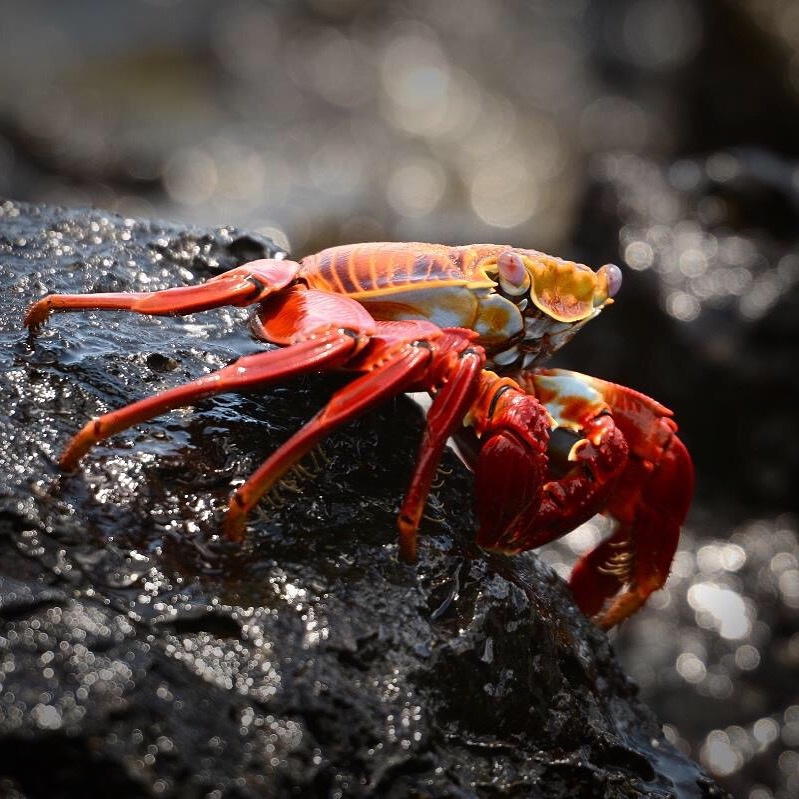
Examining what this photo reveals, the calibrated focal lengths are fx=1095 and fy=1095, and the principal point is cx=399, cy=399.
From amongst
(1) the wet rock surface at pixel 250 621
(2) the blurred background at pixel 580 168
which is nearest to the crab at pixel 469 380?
(1) the wet rock surface at pixel 250 621

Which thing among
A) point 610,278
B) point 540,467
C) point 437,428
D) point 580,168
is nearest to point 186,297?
point 437,428

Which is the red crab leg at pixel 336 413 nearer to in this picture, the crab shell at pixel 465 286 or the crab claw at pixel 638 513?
the crab shell at pixel 465 286

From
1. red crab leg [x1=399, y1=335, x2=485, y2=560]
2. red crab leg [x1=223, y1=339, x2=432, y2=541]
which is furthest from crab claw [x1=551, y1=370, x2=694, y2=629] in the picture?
red crab leg [x1=223, y1=339, x2=432, y2=541]

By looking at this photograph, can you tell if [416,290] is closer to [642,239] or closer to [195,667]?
[195,667]

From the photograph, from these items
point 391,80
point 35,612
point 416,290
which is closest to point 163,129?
point 391,80

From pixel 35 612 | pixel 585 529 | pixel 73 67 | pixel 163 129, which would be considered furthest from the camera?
pixel 73 67

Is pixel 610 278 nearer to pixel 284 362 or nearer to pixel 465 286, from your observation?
pixel 465 286
